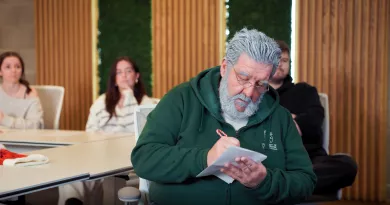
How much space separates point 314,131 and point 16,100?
2.66 m

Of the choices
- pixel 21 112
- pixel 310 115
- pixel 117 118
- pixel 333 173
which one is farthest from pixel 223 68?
pixel 21 112

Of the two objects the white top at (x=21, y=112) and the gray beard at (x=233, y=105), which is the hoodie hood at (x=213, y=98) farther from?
the white top at (x=21, y=112)

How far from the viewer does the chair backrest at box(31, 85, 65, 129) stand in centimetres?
443

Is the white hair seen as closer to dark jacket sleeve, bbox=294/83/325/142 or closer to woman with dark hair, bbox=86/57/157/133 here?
dark jacket sleeve, bbox=294/83/325/142

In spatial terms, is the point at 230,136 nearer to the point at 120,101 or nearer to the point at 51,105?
the point at 120,101

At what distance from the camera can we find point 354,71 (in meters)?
4.66

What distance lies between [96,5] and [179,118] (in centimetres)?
426

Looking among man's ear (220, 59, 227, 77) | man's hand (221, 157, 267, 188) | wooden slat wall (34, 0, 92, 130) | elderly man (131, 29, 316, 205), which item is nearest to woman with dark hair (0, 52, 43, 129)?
wooden slat wall (34, 0, 92, 130)

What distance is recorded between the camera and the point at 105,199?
3.78 meters

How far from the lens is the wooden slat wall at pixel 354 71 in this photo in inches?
180

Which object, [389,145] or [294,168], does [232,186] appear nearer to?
[294,168]

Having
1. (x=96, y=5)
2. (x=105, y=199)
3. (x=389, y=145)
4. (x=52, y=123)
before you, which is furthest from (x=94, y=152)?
(x=96, y=5)

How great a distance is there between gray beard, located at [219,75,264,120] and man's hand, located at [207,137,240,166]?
224mm

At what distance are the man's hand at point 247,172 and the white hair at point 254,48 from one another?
37 cm
